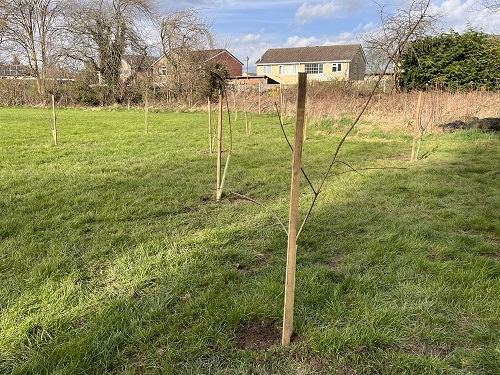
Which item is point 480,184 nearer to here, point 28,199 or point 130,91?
point 28,199

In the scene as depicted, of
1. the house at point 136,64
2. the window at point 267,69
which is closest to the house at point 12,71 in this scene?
the house at point 136,64

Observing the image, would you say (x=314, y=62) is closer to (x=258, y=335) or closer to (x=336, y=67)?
(x=336, y=67)

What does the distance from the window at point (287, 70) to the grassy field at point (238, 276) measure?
41.3 meters

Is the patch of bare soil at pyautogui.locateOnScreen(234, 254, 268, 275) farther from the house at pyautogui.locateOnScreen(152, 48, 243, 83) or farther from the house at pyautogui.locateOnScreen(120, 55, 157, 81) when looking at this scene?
the house at pyautogui.locateOnScreen(120, 55, 157, 81)

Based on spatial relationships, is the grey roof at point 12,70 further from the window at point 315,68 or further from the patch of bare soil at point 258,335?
the patch of bare soil at point 258,335

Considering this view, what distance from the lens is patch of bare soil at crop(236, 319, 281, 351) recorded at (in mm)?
1992

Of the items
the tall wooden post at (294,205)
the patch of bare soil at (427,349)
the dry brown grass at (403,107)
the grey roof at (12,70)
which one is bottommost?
the patch of bare soil at (427,349)

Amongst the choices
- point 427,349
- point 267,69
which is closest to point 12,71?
point 267,69

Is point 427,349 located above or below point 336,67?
below

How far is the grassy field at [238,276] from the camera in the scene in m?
1.89

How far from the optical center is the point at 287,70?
1766 inches

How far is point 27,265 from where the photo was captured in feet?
9.11

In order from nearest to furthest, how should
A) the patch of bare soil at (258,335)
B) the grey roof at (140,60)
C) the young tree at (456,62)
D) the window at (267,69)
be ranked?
the patch of bare soil at (258,335) < the young tree at (456,62) < the grey roof at (140,60) < the window at (267,69)

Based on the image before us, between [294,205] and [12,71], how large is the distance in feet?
114
